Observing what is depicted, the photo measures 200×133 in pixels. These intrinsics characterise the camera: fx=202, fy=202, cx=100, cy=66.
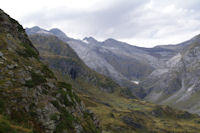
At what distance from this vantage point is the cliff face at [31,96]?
2081 centimetres

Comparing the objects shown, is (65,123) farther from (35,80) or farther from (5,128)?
(5,128)

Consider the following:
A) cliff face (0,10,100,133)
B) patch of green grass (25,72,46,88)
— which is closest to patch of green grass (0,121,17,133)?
cliff face (0,10,100,133)

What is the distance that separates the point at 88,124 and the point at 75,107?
334 centimetres

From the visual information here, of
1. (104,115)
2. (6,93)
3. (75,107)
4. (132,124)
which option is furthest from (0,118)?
(132,124)

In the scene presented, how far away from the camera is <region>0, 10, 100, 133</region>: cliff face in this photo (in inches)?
819

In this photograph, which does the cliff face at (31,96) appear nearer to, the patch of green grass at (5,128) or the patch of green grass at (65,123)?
the patch of green grass at (65,123)

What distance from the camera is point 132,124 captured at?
162000mm

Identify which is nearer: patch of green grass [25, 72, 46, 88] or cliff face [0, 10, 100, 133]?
A: cliff face [0, 10, 100, 133]

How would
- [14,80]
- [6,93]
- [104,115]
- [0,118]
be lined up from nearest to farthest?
[0,118], [6,93], [14,80], [104,115]

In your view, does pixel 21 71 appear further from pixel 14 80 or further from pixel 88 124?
pixel 88 124

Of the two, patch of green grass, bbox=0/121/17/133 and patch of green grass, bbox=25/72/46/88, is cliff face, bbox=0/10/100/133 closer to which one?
patch of green grass, bbox=25/72/46/88

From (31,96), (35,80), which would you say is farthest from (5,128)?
(35,80)

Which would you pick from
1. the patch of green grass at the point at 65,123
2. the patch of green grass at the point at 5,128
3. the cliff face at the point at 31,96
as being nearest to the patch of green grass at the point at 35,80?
the cliff face at the point at 31,96

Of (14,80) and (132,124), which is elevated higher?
(14,80)
